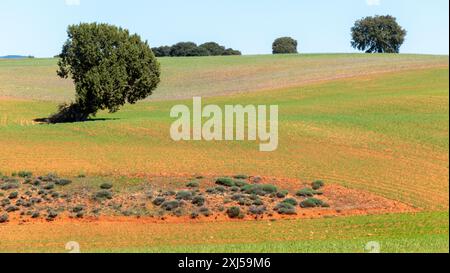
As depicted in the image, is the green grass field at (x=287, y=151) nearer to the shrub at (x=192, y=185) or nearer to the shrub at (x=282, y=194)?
the shrub at (x=192, y=185)

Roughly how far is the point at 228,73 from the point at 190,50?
7795cm

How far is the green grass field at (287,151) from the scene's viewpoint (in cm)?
2450

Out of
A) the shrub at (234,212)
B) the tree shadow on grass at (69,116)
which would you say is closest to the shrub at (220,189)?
the shrub at (234,212)

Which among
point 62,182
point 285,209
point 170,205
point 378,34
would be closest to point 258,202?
point 285,209

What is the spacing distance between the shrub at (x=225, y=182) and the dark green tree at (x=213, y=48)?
146 m

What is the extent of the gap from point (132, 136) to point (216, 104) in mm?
23519

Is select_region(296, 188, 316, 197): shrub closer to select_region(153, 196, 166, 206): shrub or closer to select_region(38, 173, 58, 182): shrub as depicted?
select_region(153, 196, 166, 206): shrub

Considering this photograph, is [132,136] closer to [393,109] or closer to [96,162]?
[96,162]

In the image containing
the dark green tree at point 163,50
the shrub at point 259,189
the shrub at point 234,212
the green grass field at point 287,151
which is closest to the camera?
the green grass field at point 287,151

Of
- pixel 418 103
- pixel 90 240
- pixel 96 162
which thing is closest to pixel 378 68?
pixel 418 103

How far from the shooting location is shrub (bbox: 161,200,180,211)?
103 feet

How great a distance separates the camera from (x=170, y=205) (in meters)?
31.4

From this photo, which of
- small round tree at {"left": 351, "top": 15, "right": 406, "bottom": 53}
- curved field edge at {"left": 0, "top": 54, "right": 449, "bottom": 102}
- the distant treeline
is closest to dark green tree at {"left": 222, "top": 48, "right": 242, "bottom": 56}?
the distant treeline

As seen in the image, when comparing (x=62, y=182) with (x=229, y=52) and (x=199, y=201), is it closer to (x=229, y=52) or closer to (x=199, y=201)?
(x=199, y=201)
